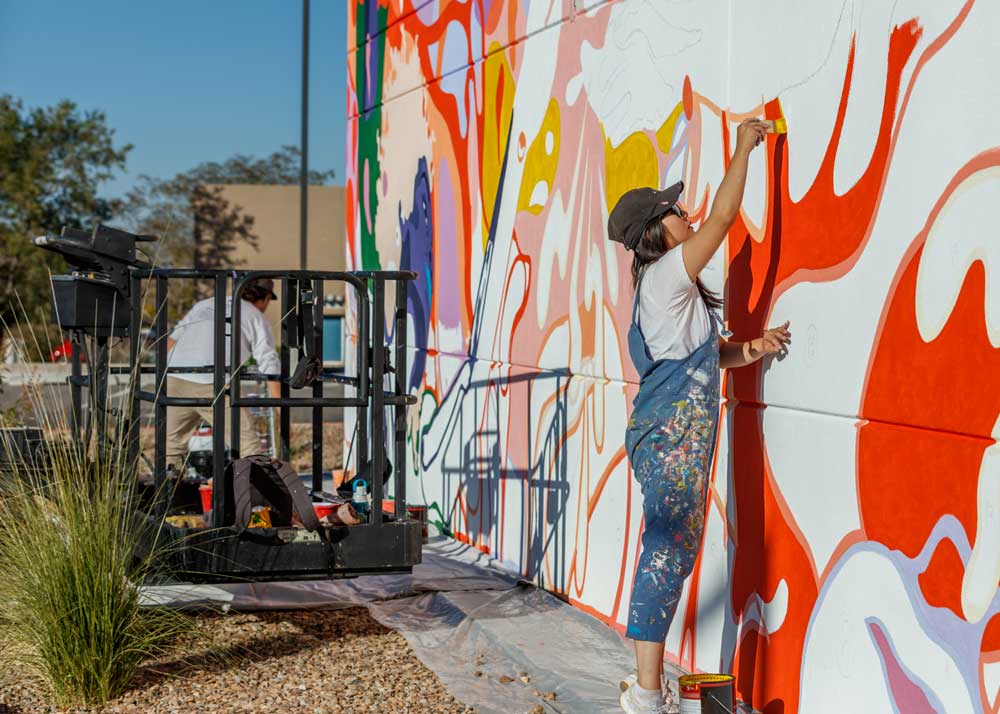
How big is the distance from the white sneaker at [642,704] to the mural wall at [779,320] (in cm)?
37

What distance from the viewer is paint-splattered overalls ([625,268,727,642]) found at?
4543mm

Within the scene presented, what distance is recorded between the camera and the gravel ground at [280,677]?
5168 millimetres

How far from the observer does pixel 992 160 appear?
3.49 m

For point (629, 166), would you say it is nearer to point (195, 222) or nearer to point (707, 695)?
point (707, 695)

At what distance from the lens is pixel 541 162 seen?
23.6 ft

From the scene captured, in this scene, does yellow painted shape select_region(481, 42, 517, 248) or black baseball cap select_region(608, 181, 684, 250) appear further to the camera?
yellow painted shape select_region(481, 42, 517, 248)

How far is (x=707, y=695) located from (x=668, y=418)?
0.96 meters

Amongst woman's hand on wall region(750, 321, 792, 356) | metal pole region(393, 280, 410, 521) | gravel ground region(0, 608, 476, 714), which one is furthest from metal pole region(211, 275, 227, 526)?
woman's hand on wall region(750, 321, 792, 356)

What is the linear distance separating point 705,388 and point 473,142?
4.15m

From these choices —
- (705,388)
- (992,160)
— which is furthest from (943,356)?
(705,388)

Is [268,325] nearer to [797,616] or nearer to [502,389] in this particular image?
[502,389]

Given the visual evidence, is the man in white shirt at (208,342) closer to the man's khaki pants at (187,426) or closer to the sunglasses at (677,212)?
the man's khaki pants at (187,426)

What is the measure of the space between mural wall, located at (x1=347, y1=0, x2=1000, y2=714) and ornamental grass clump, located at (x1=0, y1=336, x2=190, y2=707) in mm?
2257

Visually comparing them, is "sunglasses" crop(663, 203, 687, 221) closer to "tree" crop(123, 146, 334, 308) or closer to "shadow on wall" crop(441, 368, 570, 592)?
"shadow on wall" crop(441, 368, 570, 592)
